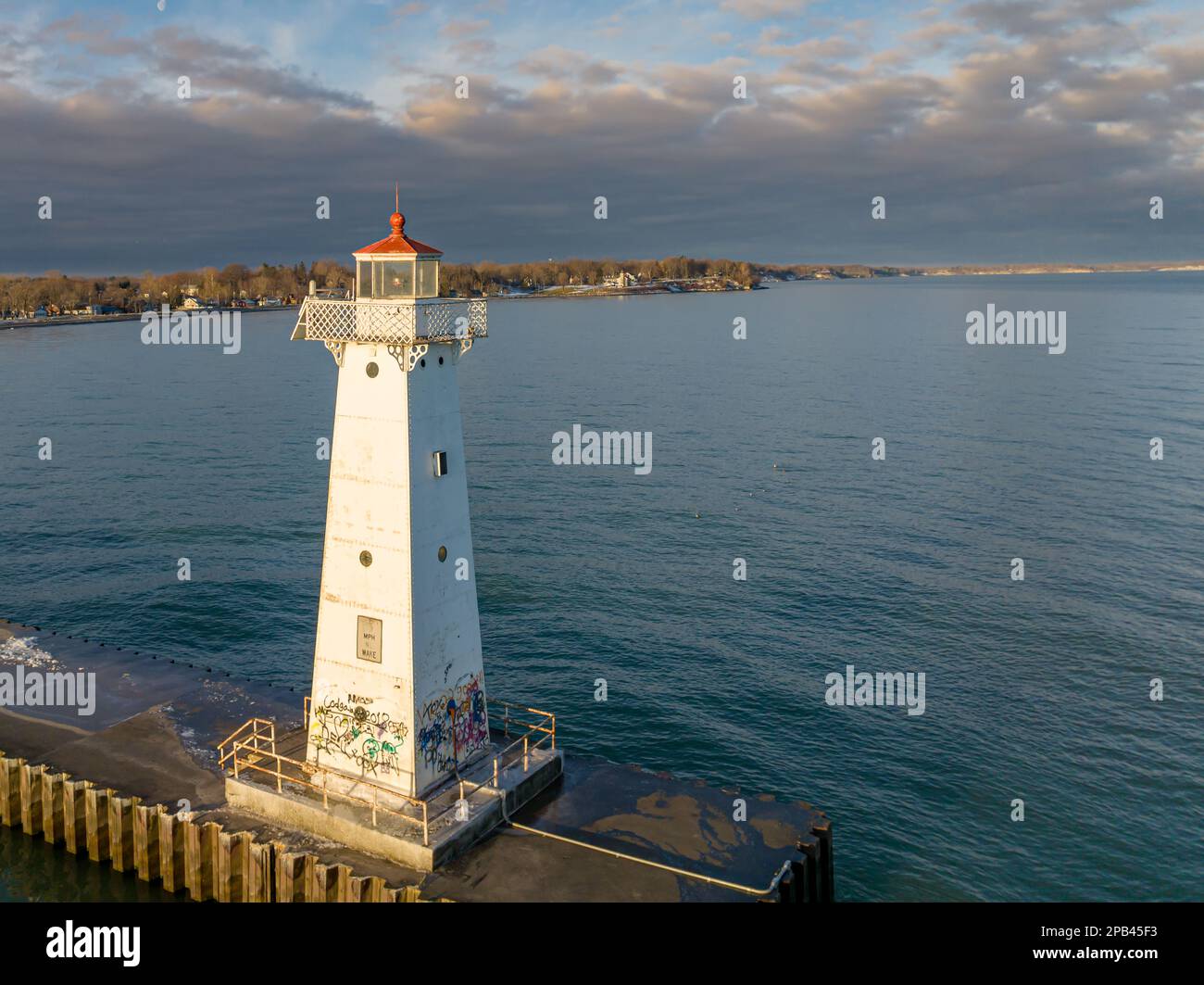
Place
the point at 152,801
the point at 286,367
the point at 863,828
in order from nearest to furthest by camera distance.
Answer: the point at 152,801
the point at 863,828
the point at 286,367

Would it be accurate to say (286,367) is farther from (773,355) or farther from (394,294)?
(394,294)

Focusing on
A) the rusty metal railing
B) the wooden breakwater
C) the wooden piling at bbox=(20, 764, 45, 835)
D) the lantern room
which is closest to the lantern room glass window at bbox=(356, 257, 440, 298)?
the lantern room

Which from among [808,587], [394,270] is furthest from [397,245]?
[808,587]

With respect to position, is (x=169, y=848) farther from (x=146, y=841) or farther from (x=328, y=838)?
(x=328, y=838)

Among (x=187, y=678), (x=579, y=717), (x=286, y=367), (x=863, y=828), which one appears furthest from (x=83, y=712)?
(x=286, y=367)

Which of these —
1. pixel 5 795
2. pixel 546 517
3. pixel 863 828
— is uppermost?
pixel 546 517

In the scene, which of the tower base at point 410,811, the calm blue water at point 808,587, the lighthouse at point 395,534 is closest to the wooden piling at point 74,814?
the tower base at point 410,811
